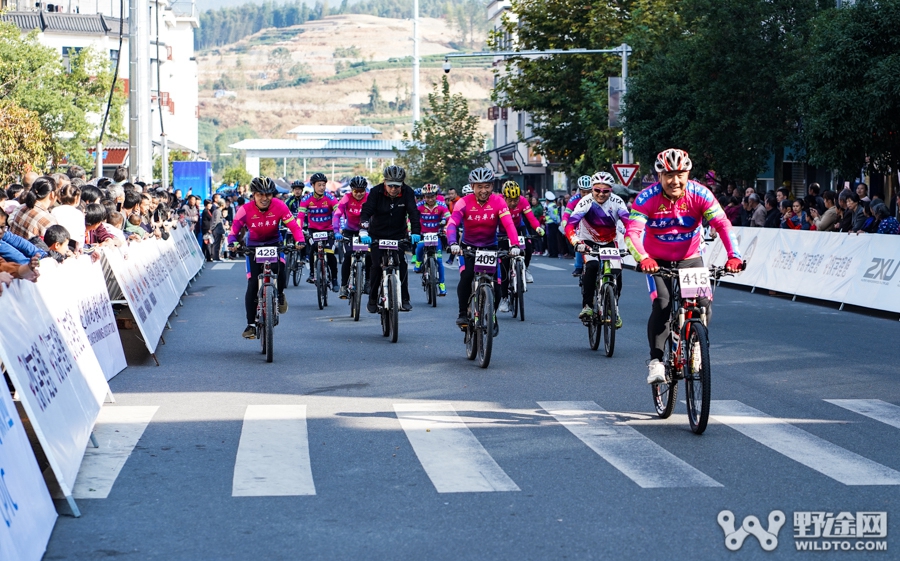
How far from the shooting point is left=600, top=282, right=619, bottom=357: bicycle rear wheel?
1383 cm

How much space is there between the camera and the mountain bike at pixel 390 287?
49.8 ft

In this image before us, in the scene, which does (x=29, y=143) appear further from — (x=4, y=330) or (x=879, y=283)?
(x=4, y=330)

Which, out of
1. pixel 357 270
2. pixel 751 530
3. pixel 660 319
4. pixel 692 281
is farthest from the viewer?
pixel 357 270

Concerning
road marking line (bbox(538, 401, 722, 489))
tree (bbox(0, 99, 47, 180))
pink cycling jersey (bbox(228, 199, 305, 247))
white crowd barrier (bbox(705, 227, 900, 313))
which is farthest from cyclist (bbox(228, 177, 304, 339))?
tree (bbox(0, 99, 47, 180))

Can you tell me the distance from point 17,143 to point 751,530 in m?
28.0

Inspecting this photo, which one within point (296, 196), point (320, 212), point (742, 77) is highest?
point (742, 77)

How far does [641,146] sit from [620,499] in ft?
106

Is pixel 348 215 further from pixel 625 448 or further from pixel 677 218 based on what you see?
pixel 625 448

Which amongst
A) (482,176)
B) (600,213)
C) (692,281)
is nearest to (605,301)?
(600,213)

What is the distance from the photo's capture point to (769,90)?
31547 millimetres

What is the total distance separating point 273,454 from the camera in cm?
848

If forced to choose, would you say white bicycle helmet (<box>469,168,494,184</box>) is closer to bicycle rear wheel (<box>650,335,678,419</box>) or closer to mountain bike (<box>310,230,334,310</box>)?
bicycle rear wheel (<box>650,335,678,419</box>)

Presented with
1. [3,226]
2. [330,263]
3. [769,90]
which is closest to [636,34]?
[769,90]

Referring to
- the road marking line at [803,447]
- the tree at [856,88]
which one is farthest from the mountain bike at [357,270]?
the tree at [856,88]
